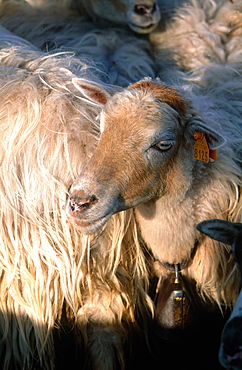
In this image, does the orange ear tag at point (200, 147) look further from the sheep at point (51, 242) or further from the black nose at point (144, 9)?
the black nose at point (144, 9)

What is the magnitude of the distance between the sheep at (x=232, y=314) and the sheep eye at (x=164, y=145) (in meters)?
0.40

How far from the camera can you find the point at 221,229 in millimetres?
2533

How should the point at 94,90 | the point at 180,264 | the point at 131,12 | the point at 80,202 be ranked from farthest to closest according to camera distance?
the point at 131,12, the point at 180,264, the point at 94,90, the point at 80,202

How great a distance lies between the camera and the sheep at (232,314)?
7.14 ft

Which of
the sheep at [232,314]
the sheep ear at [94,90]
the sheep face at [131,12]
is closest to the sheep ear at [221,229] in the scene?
Answer: the sheep at [232,314]

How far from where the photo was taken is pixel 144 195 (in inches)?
95.9

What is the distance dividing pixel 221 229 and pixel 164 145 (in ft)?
1.64

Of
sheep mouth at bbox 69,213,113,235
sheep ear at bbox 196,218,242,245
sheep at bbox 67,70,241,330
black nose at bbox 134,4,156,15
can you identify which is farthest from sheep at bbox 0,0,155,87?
sheep mouth at bbox 69,213,113,235

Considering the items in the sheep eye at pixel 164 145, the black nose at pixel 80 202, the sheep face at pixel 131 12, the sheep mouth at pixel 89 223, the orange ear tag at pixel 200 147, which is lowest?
the sheep mouth at pixel 89 223

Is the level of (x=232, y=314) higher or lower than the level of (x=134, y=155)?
lower

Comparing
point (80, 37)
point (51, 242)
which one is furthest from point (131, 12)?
point (51, 242)

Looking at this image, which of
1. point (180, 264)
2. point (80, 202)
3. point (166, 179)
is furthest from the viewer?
point (180, 264)

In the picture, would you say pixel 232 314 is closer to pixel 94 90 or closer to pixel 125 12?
pixel 94 90

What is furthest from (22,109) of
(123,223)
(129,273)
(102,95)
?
(129,273)
